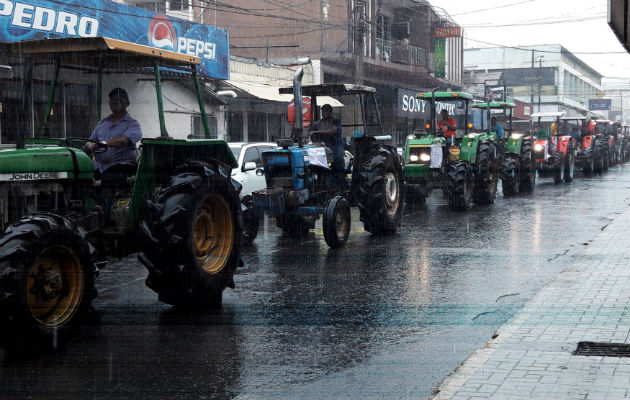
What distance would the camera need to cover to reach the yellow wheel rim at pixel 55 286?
5965mm

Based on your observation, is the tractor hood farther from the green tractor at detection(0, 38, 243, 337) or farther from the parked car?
the parked car

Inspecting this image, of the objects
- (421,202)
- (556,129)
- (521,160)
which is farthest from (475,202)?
(556,129)

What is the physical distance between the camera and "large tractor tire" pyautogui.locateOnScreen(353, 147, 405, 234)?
13031mm

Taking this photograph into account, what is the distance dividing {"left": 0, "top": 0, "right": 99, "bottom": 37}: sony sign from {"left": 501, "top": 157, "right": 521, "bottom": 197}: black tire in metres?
10.9

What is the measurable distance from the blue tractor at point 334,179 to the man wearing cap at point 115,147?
11.4 ft

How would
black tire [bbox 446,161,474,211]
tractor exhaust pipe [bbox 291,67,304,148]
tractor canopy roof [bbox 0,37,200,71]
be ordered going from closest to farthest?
tractor canopy roof [bbox 0,37,200,71] < tractor exhaust pipe [bbox 291,67,304,148] < black tire [bbox 446,161,474,211]

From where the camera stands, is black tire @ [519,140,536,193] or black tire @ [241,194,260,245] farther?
black tire @ [519,140,536,193]

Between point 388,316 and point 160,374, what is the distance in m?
2.52

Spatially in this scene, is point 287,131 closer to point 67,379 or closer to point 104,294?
point 104,294

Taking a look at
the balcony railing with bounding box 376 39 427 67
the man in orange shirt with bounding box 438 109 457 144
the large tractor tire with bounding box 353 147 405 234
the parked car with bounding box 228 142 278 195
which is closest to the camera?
the large tractor tire with bounding box 353 147 405 234

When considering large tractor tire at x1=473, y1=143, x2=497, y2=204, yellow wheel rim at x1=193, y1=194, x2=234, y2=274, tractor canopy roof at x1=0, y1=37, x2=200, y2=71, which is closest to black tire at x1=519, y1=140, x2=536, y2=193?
large tractor tire at x1=473, y1=143, x2=497, y2=204

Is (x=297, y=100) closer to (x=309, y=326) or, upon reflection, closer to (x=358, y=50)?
(x=309, y=326)

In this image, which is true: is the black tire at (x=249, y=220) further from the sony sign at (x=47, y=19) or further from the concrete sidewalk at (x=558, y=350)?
the sony sign at (x=47, y=19)

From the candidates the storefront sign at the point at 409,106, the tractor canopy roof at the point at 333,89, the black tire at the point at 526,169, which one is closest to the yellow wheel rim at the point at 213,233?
the tractor canopy roof at the point at 333,89
